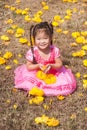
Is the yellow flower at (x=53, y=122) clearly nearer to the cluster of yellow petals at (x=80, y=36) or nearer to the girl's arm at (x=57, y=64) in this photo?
the girl's arm at (x=57, y=64)

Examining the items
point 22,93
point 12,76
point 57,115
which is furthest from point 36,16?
point 57,115

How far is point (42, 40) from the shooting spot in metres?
5.60

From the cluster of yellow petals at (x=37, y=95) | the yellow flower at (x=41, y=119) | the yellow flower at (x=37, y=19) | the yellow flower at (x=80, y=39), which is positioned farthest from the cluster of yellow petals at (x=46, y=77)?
the yellow flower at (x=37, y=19)

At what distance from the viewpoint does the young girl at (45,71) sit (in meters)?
5.54

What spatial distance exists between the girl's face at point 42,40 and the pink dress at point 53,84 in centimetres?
19

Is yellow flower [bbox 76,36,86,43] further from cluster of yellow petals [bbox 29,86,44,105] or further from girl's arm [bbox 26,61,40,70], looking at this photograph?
cluster of yellow petals [bbox 29,86,44,105]

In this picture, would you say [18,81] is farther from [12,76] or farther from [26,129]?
[26,129]

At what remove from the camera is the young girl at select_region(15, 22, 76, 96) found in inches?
218

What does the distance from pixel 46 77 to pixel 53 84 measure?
173 millimetres

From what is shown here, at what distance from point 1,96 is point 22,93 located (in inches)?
13.2

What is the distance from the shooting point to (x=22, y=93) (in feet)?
18.2

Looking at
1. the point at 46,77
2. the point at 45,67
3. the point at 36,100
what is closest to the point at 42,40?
the point at 45,67

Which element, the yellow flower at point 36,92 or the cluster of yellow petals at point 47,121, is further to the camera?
the yellow flower at point 36,92

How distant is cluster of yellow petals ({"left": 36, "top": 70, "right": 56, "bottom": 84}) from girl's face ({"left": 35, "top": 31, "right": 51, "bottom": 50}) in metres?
0.42
